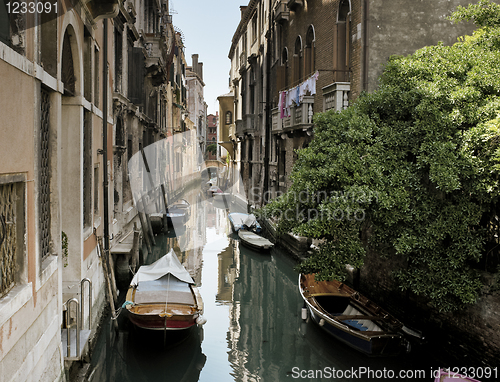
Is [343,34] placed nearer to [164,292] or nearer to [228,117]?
[164,292]

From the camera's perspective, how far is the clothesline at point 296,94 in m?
13.0

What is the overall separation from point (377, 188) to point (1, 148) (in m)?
5.29

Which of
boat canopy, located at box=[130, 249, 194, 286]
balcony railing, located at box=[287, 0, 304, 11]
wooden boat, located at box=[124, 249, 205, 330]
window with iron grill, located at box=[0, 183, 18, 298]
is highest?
balcony railing, located at box=[287, 0, 304, 11]

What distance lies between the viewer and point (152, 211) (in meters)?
21.5

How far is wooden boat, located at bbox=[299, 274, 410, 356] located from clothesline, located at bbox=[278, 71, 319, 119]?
5.88 meters

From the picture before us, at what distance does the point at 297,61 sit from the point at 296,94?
8.14 ft

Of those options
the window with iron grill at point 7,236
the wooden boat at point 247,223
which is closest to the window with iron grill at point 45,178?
the window with iron grill at point 7,236

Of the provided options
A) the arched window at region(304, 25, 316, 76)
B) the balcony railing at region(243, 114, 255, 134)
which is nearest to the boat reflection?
the arched window at region(304, 25, 316, 76)

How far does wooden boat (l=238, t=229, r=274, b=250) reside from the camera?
1602 cm

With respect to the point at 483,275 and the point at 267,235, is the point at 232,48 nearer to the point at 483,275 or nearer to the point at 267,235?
the point at 267,235

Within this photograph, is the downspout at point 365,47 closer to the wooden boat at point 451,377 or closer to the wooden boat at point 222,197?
the wooden boat at point 451,377

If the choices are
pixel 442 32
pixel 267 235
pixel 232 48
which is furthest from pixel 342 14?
pixel 232 48

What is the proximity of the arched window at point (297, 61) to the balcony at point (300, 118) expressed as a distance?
1.59 metres

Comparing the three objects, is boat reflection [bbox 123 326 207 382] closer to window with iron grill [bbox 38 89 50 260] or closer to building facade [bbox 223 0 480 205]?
window with iron grill [bbox 38 89 50 260]
